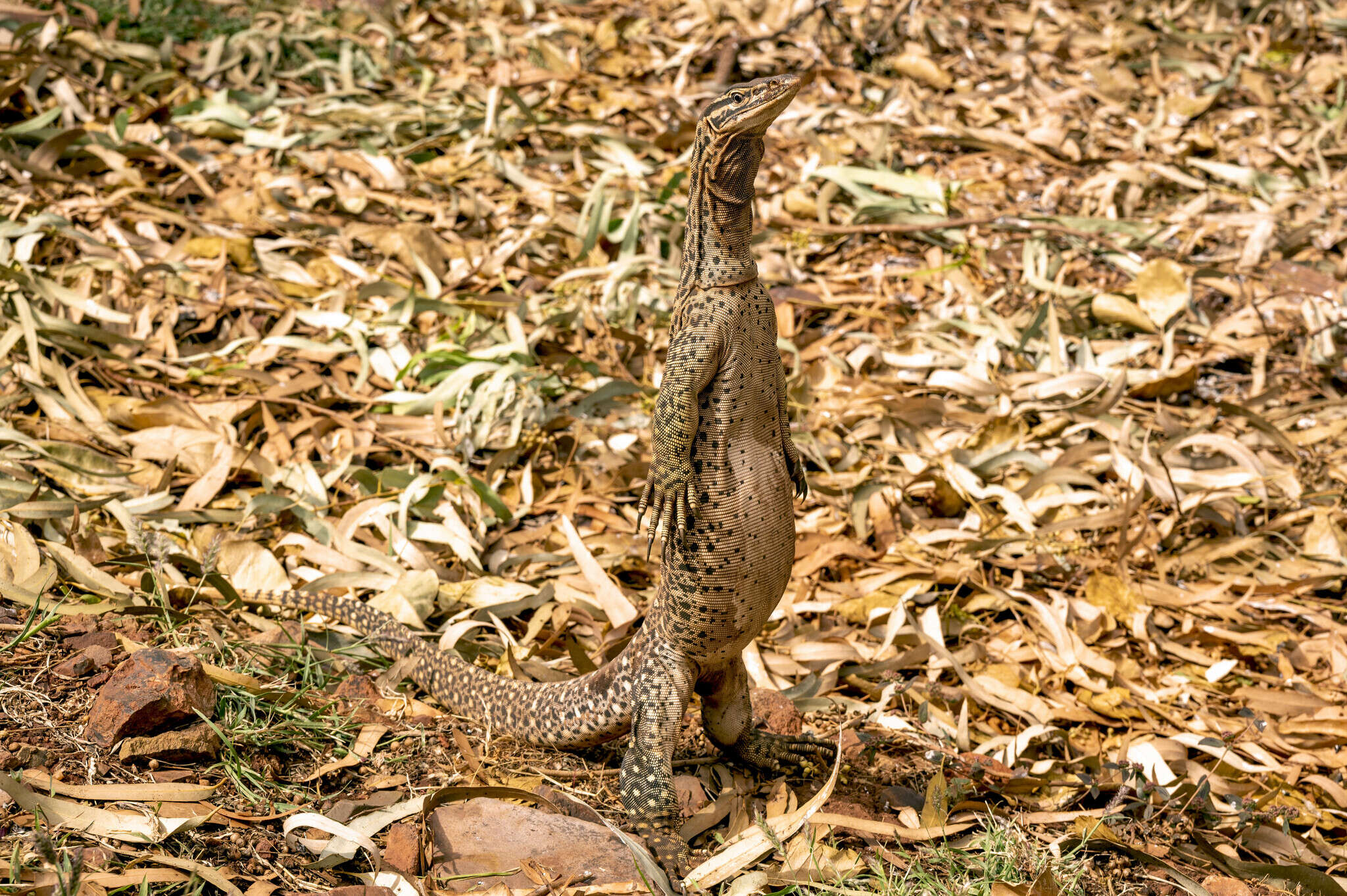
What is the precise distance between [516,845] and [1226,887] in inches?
100

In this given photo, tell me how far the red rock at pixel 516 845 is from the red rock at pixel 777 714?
1065 millimetres

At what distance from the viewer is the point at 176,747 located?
348 cm

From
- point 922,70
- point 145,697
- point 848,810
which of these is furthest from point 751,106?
point 922,70

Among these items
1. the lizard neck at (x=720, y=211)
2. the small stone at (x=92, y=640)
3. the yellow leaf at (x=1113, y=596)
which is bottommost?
the yellow leaf at (x=1113, y=596)

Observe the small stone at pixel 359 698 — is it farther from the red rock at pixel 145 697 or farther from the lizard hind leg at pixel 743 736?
the lizard hind leg at pixel 743 736

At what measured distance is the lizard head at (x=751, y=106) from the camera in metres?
3.32

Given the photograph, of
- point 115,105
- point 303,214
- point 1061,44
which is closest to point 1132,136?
point 1061,44

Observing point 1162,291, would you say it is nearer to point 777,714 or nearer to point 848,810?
point 777,714

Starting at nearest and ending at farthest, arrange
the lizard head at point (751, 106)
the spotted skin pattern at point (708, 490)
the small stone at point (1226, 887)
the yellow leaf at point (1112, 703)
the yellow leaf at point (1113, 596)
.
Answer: the lizard head at point (751, 106)
the spotted skin pattern at point (708, 490)
the small stone at point (1226, 887)
the yellow leaf at point (1112, 703)
the yellow leaf at point (1113, 596)

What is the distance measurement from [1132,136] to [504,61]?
228 inches

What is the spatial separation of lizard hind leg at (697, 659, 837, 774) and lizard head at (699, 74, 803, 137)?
77.5 inches

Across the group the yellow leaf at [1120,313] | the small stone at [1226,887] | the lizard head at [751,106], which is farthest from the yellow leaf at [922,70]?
the small stone at [1226,887]

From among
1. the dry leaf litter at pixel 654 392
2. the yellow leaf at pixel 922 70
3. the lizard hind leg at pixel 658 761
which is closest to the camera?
the lizard hind leg at pixel 658 761

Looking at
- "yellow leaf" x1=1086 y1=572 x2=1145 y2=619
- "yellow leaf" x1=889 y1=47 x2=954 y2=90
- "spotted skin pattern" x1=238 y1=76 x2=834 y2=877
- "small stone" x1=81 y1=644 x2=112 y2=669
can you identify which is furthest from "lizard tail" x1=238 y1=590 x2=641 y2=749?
"yellow leaf" x1=889 y1=47 x2=954 y2=90
